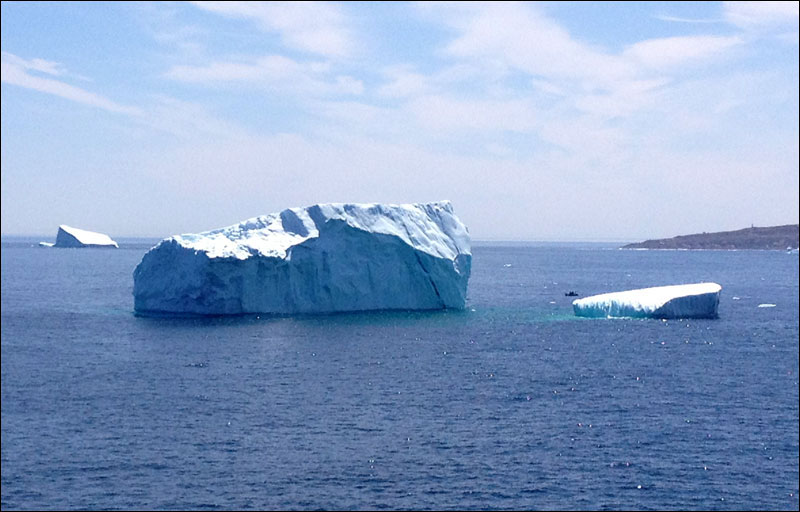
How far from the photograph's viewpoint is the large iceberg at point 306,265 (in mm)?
46562

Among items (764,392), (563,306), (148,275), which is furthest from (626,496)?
(563,306)

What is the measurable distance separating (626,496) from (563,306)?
41.0 m

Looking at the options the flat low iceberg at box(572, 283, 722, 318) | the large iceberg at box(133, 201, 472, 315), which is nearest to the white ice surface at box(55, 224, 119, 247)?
the large iceberg at box(133, 201, 472, 315)

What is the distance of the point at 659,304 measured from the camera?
48500 mm

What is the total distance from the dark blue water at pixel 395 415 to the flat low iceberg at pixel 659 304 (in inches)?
98.0

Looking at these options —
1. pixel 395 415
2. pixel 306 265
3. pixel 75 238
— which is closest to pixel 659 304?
pixel 306 265

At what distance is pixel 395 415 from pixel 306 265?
916 inches

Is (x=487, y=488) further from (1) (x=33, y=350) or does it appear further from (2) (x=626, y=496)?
(1) (x=33, y=350)

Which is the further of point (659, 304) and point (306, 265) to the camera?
point (659, 304)

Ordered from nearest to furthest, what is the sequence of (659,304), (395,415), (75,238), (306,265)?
(395,415)
(306,265)
(659,304)
(75,238)

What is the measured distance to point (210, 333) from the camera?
41.6 meters

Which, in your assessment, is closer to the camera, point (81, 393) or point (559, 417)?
point (559, 417)

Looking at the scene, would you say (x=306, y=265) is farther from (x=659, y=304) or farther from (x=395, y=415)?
(x=395, y=415)

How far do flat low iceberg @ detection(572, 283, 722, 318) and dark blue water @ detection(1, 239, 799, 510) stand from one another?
2.49 m
